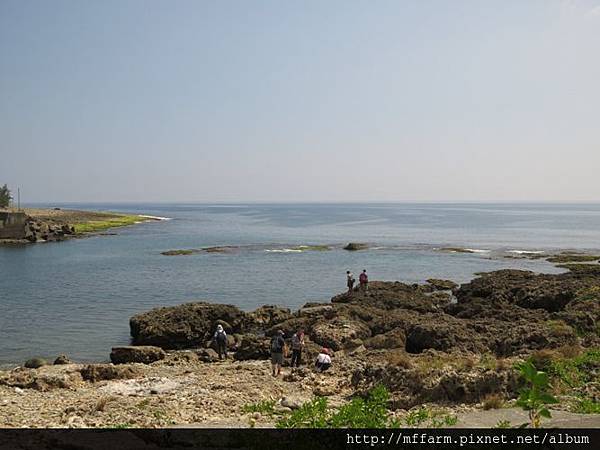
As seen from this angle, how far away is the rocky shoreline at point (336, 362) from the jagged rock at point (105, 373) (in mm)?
46

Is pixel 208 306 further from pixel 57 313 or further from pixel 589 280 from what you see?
pixel 589 280

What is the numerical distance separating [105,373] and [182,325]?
810 centimetres

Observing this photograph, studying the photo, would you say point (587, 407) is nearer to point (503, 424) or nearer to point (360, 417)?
point (503, 424)

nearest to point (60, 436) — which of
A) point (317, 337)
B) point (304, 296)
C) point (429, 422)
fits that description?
point (429, 422)

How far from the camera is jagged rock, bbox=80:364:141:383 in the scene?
19.2 meters

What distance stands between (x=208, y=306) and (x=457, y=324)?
43.8 feet

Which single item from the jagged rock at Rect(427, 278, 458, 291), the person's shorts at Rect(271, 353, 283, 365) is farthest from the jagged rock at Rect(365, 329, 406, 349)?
the jagged rock at Rect(427, 278, 458, 291)

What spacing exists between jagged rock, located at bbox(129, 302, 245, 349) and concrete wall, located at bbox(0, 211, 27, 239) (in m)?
64.1

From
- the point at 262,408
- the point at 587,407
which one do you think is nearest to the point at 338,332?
the point at 262,408

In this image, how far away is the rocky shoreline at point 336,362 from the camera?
542 inches

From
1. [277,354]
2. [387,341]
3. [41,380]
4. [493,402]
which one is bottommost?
[41,380]

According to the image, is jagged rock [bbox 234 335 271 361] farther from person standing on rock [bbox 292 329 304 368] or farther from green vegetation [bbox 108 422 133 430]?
green vegetation [bbox 108 422 133 430]

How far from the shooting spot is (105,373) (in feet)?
63.5

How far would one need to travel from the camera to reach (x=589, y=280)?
119ft
